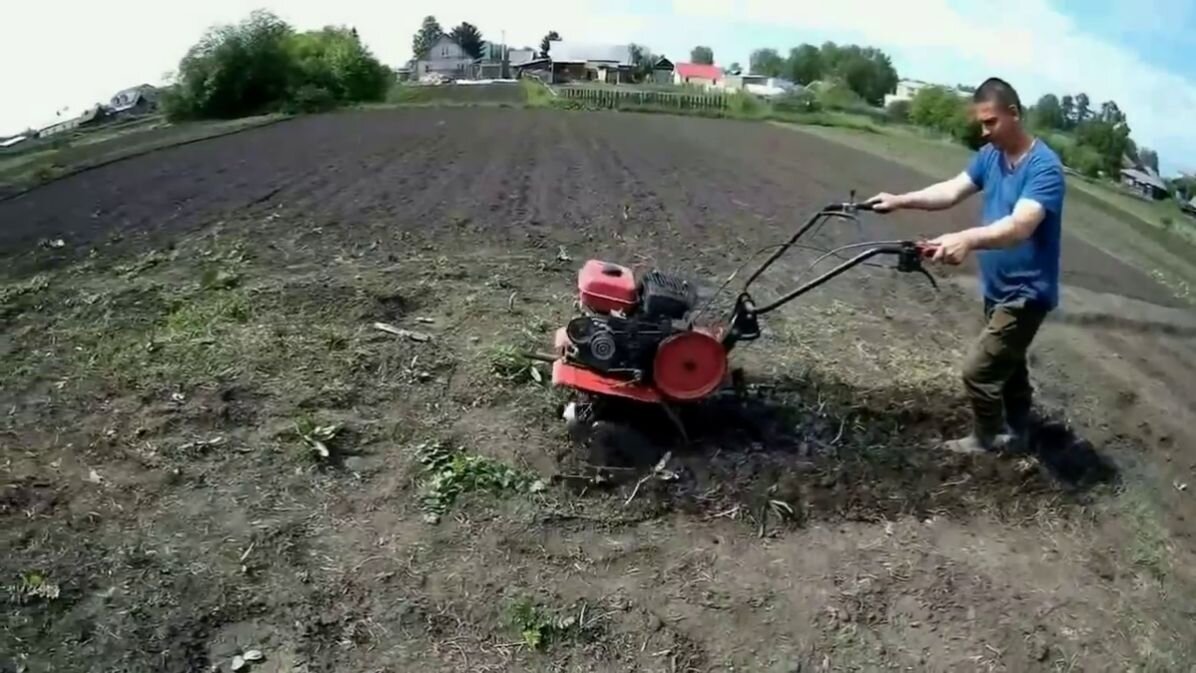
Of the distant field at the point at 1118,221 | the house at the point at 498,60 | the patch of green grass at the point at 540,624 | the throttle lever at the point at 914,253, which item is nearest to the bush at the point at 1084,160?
the distant field at the point at 1118,221

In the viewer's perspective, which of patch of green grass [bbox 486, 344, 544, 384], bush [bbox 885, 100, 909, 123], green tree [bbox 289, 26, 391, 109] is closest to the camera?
patch of green grass [bbox 486, 344, 544, 384]

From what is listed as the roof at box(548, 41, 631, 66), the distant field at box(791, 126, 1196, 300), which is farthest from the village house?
the distant field at box(791, 126, 1196, 300)

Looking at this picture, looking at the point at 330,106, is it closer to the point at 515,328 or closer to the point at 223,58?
the point at 223,58

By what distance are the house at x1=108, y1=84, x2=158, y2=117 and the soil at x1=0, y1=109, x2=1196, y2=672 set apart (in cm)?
4038

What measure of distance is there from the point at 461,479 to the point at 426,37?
118m

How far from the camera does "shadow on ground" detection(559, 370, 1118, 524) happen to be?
5340 mm

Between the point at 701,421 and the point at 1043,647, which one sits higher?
the point at 701,421

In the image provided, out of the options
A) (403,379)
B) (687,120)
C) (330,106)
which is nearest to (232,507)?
(403,379)

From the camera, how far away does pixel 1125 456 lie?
20.3 feet

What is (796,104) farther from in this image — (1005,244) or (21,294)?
(1005,244)

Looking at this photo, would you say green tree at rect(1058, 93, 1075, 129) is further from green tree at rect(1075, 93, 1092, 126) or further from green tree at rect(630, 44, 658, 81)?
green tree at rect(630, 44, 658, 81)

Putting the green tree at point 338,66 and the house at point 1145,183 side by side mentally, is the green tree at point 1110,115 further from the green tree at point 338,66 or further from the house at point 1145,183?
the green tree at point 338,66

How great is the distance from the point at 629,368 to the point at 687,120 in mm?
29034

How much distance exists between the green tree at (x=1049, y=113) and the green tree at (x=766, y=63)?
59866 millimetres
